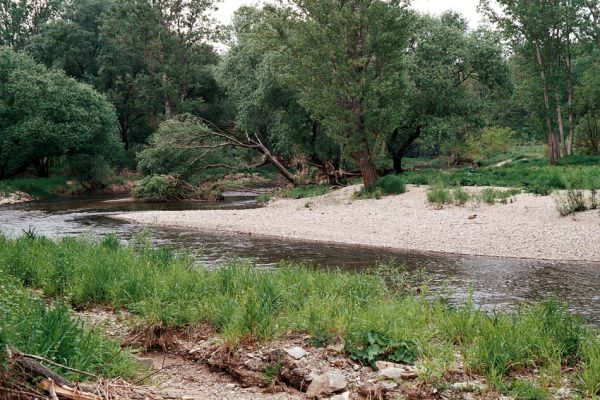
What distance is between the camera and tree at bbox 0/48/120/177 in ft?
118

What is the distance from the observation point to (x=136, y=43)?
47.7 meters

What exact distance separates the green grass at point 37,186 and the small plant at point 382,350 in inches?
1337

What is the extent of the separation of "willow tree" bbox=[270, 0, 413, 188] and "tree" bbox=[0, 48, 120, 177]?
19403 millimetres

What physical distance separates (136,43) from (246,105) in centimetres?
1915

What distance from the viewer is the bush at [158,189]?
3184cm

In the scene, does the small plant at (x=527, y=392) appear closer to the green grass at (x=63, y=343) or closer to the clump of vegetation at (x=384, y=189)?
the green grass at (x=63, y=343)

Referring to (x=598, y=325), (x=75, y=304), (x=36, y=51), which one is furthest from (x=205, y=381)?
(x=36, y=51)

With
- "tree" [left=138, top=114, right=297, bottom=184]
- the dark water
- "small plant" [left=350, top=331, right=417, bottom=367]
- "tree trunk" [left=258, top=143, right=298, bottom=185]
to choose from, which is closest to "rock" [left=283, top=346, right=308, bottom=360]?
"small plant" [left=350, top=331, right=417, bottom=367]

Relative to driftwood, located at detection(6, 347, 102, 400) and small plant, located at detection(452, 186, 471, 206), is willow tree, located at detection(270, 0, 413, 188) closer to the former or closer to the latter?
small plant, located at detection(452, 186, 471, 206)

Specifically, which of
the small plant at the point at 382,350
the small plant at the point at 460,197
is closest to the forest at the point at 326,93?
the small plant at the point at 460,197

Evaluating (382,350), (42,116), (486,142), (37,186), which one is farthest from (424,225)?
(37,186)

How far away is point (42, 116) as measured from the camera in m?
36.4

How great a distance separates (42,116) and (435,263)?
32088mm

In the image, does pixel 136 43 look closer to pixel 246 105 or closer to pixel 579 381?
pixel 246 105
